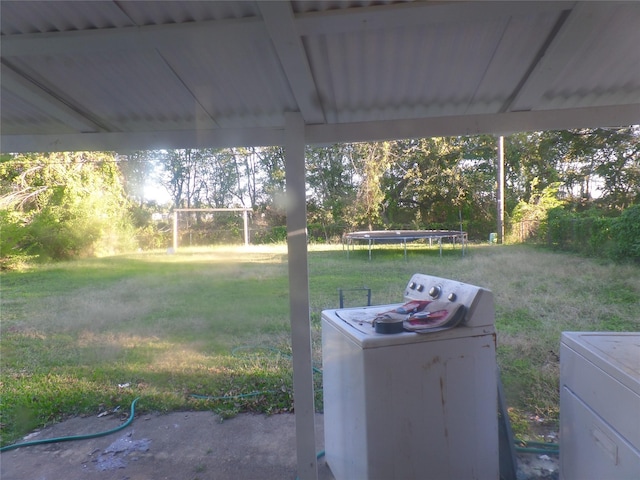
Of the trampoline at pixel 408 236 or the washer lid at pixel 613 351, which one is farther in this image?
the trampoline at pixel 408 236

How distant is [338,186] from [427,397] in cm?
180

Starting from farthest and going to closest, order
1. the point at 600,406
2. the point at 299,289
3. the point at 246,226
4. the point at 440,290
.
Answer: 1. the point at 246,226
2. the point at 299,289
3. the point at 440,290
4. the point at 600,406

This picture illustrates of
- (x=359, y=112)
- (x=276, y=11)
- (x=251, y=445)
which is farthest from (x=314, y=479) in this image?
(x=276, y=11)

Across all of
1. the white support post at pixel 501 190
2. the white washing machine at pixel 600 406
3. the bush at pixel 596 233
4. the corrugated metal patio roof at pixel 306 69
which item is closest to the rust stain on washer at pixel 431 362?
the white washing machine at pixel 600 406

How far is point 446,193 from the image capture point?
290 centimetres

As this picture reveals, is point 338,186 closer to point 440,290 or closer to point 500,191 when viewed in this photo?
point 500,191

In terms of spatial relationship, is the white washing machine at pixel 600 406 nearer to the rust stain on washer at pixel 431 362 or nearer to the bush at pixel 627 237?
the rust stain on washer at pixel 431 362

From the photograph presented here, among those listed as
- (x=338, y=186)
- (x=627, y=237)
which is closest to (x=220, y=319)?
(x=338, y=186)

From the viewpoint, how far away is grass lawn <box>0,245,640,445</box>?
111 inches

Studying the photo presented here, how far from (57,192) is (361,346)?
11.2 feet

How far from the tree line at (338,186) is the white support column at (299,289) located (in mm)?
884

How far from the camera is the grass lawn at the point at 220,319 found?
9.27ft

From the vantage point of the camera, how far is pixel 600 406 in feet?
4.22

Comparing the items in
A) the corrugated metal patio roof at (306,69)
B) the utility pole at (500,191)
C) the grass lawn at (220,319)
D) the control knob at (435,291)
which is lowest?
the grass lawn at (220,319)
